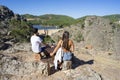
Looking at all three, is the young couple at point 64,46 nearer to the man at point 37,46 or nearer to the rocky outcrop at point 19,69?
the man at point 37,46

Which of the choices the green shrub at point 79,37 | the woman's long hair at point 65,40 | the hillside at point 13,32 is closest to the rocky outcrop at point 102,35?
the green shrub at point 79,37

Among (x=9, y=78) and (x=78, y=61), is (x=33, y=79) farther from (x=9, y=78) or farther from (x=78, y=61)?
(x=78, y=61)

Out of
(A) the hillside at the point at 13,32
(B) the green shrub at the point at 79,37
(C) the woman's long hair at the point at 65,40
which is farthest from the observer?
(B) the green shrub at the point at 79,37

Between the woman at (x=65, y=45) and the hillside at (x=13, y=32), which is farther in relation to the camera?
the hillside at (x=13, y=32)

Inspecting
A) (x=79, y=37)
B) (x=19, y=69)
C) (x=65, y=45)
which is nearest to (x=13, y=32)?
(x=79, y=37)

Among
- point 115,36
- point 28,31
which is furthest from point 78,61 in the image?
point 28,31

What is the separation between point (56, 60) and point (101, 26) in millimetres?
12161

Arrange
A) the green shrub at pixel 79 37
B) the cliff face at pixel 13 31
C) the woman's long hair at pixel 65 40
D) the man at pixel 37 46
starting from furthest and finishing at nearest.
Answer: the cliff face at pixel 13 31
the green shrub at pixel 79 37
the man at pixel 37 46
the woman's long hair at pixel 65 40

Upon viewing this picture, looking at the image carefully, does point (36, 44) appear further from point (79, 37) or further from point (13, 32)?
point (13, 32)

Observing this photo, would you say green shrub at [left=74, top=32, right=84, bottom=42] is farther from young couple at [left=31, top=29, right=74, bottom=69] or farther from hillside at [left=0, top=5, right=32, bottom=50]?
young couple at [left=31, top=29, right=74, bottom=69]

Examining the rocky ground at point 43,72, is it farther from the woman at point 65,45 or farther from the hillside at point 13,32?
the hillside at point 13,32

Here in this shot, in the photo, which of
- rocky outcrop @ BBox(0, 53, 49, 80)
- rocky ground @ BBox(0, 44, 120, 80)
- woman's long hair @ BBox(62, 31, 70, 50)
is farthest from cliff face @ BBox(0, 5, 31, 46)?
woman's long hair @ BBox(62, 31, 70, 50)

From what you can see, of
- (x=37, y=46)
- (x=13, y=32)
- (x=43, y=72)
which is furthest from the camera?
(x=13, y=32)

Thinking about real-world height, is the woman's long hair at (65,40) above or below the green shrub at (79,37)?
above
